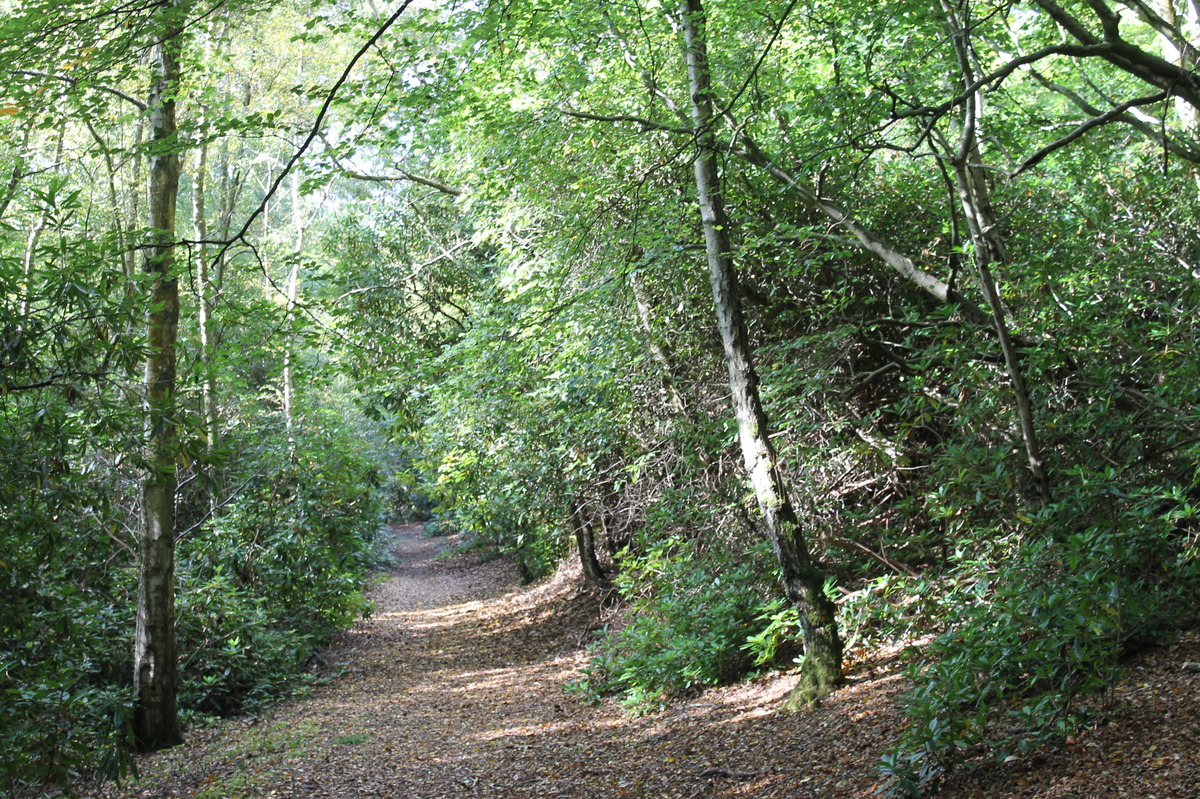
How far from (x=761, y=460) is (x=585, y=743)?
9.69 ft

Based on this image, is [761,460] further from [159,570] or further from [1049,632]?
[159,570]

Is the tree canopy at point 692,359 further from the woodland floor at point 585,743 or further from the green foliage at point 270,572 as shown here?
the woodland floor at point 585,743

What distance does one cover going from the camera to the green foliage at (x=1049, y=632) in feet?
12.9

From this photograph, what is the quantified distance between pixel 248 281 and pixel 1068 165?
19062 mm

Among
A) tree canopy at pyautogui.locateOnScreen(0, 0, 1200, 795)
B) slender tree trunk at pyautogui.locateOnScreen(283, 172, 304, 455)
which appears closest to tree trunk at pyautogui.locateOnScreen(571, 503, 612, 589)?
tree canopy at pyautogui.locateOnScreen(0, 0, 1200, 795)

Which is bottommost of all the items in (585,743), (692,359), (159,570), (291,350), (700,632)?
(585,743)

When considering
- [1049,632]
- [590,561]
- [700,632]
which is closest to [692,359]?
[700,632]

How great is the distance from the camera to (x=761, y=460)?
6480mm

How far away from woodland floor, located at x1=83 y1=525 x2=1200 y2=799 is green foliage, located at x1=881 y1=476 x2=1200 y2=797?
0.57 ft

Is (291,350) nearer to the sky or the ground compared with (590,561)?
nearer to the sky

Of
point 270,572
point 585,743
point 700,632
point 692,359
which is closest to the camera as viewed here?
point 585,743

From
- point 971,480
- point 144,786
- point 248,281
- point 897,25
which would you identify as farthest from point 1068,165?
point 248,281

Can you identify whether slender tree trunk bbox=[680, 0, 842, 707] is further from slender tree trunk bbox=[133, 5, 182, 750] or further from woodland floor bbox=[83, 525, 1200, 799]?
slender tree trunk bbox=[133, 5, 182, 750]

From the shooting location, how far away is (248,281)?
21.6 m
